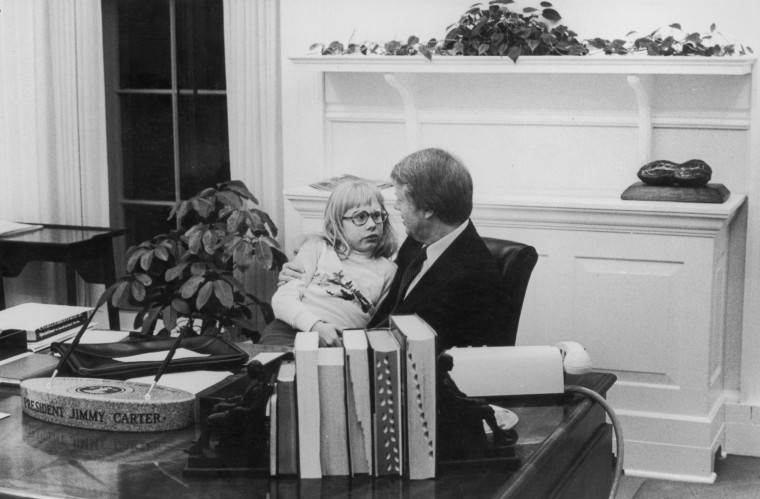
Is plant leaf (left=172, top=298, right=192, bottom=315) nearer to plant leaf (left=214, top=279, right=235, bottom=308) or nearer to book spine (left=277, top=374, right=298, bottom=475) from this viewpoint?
plant leaf (left=214, top=279, right=235, bottom=308)

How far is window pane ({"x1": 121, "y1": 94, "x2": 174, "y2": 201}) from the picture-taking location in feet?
17.8

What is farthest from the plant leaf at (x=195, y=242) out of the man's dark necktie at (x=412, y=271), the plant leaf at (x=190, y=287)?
the man's dark necktie at (x=412, y=271)

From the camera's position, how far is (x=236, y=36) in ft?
16.4

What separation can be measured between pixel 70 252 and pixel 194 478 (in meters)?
3.23

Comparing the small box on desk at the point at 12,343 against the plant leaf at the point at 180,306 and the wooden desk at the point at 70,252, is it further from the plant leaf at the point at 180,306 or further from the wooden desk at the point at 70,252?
the wooden desk at the point at 70,252

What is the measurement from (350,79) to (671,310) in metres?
1.86

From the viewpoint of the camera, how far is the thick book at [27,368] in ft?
Answer: 8.11

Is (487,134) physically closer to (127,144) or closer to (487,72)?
(487,72)

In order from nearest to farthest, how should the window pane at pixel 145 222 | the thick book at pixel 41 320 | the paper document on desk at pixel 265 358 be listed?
the paper document on desk at pixel 265 358
the thick book at pixel 41 320
the window pane at pixel 145 222

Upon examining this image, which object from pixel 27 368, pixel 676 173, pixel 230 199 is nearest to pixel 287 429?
pixel 27 368

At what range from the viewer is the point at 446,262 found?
289 cm

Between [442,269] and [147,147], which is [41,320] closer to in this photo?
[442,269]

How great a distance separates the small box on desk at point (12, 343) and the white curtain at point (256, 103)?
2.35m

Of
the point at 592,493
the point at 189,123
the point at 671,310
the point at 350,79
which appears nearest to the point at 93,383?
the point at 592,493
